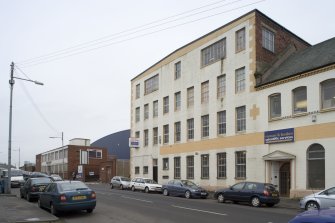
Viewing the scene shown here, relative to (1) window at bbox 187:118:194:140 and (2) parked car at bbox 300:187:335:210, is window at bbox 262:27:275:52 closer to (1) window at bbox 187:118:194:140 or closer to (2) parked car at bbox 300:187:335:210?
(1) window at bbox 187:118:194:140

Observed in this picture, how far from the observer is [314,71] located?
25531mm

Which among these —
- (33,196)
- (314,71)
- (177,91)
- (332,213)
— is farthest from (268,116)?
(332,213)

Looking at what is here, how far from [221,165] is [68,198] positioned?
19168 mm

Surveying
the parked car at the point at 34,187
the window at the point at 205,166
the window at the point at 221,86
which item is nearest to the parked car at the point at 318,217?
the parked car at the point at 34,187

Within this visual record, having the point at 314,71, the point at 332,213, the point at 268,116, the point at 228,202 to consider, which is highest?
the point at 314,71

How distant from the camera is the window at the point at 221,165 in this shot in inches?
1291

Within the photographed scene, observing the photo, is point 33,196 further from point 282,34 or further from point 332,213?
point 282,34

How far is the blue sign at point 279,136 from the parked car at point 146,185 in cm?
1155

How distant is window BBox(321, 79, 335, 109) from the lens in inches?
968

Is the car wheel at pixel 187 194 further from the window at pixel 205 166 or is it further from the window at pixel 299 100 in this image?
the window at pixel 299 100

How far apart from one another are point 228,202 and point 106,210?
31.0 feet

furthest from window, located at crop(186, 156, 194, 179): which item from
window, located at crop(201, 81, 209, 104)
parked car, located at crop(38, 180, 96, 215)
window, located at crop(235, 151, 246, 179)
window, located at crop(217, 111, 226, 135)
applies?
parked car, located at crop(38, 180, 96, 215)

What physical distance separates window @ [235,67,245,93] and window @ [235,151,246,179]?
488 centimetres

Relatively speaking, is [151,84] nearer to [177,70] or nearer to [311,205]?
[177,70]
